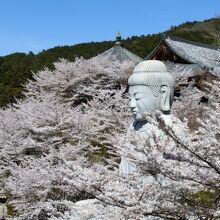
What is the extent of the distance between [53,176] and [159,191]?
4079 mm

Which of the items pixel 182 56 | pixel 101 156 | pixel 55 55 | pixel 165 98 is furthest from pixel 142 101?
pixel 55 55

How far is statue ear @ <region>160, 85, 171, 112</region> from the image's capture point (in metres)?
4.93

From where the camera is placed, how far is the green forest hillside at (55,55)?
3055 centimetres

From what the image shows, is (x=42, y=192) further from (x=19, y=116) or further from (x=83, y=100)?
(x=83, y=100)

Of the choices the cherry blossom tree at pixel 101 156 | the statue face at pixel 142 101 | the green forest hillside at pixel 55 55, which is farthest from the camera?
the green forest hillside at pixel 55 55

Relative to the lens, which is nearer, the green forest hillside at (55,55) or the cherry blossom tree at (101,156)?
the cherry blossom tree at (101,156)

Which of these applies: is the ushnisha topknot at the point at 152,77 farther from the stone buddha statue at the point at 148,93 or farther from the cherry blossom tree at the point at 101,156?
the cherry blossom tree at the point at 101,156

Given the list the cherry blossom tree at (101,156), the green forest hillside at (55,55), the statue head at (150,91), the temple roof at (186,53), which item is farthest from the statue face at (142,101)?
the green forest hillside at (55,55)

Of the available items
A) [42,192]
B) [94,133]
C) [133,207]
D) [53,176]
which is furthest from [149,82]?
[94,133]

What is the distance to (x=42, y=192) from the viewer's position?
7766mm

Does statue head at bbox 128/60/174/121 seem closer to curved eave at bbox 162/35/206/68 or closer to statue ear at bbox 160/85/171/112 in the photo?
statue ear at bbox 160/85/171/112

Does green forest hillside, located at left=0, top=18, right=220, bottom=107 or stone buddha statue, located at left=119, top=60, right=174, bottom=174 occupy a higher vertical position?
green forest hillside, located at left=0, top=18, right=220, bottom=107

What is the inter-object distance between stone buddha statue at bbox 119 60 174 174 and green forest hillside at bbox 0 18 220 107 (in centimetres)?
2208

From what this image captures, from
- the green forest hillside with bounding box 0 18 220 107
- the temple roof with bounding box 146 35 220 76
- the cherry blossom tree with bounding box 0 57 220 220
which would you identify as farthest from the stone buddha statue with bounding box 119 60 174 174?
the green forest hillside with bounding box 0 18 220 107
